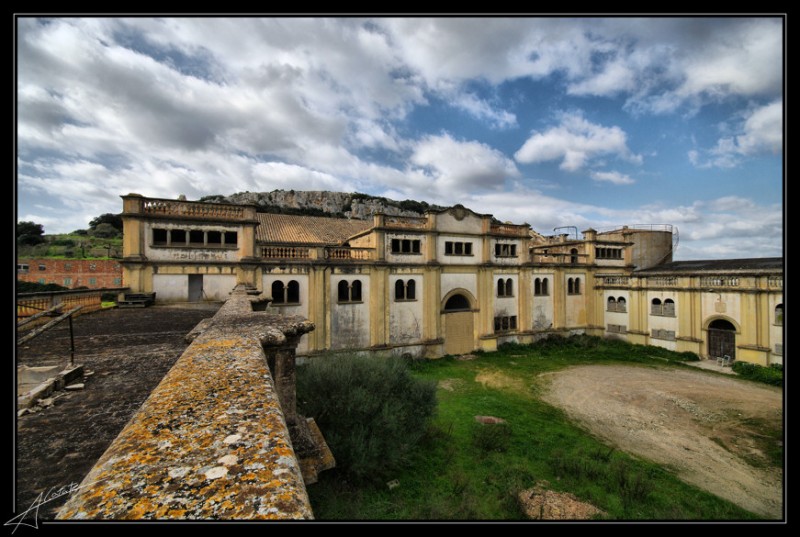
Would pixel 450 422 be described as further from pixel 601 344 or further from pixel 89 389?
pixel 601 344

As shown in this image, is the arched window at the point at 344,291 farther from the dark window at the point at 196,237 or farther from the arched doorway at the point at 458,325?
the dark window at the point at 196,237

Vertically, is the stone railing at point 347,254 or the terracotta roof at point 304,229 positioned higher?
the terracotta roof at point 304,229

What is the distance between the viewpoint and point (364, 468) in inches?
344

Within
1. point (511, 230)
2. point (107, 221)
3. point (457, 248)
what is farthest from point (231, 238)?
point (107, 221)

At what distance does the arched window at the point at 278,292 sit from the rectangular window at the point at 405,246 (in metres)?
7.43

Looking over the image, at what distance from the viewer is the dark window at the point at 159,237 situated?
16.5 m

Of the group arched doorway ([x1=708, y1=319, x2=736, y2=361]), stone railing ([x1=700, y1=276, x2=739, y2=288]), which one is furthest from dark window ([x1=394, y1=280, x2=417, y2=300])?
arched doorway ([x1=708, y1=319, x2=736, y2=361])

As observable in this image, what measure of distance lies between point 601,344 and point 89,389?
30.9 m

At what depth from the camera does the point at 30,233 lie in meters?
51.8

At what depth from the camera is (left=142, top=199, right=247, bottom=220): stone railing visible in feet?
53.6

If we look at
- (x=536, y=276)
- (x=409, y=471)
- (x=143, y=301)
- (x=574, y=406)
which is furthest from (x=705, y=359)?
(x=143, y=301)

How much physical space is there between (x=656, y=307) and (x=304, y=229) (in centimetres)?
2772

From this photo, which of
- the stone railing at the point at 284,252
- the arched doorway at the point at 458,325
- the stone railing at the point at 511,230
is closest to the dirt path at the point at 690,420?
the arched doorway at the point at 458,325

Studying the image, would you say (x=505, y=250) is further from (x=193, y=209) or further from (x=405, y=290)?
(x=193, y=209)
